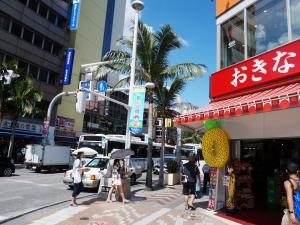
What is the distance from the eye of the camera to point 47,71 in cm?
3838

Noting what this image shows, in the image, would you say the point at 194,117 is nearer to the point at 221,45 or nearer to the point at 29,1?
the point at 221,45

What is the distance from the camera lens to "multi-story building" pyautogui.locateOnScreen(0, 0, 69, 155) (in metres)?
32.1

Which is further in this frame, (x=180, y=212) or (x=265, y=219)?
(x=180, y=212)

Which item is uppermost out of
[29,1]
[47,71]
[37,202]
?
[29,1]

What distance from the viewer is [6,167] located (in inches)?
779

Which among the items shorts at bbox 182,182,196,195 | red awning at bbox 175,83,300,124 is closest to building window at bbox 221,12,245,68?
red awning at bbox 175,83,300,124

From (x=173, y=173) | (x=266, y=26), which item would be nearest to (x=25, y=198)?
(x=173, y=173)

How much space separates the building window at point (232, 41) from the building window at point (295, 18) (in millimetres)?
2103

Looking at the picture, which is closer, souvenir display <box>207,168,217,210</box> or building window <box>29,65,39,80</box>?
souvenir display <box>207,168,217,210</box>

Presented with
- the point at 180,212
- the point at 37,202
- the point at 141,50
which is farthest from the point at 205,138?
the point at 141,50

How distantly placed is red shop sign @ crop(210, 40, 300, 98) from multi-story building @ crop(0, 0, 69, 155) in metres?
23.1

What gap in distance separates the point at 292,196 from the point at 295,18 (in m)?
5.49

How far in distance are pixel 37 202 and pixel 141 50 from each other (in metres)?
10.0

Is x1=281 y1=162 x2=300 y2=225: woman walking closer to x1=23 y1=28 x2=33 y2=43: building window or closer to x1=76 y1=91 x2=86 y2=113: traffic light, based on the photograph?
x1=76 y1=91 x2=86 y2=113: traffic light
